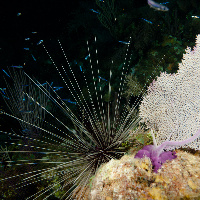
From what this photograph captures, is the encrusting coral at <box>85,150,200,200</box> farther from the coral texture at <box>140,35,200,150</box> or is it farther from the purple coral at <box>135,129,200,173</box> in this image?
the coral texture at <box>140,35,200,150</box>

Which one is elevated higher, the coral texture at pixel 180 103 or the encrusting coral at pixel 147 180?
the coral texture at pixel 180 103

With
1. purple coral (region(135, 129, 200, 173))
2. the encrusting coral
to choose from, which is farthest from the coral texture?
the encrusting coral

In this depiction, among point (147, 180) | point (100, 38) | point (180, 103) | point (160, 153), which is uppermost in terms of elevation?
point (180, 103)

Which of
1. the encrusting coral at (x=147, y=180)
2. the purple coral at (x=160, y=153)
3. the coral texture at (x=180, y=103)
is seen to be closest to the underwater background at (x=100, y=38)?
the coral texture at (x=180, y=103)

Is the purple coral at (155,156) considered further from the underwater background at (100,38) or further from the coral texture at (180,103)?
the underwater background at (100,38)

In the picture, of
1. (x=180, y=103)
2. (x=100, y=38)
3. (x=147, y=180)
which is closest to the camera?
(x=147, y=180)

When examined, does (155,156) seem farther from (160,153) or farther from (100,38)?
(100,38)

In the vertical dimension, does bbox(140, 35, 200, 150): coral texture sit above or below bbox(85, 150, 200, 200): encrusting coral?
above

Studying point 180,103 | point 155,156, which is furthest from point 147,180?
point 180,103
